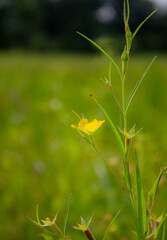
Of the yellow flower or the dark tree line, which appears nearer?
the yellow flower

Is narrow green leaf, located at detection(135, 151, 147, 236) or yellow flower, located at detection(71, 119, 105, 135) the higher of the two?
yellow flower, located at detection(71, 119, 105, 135)

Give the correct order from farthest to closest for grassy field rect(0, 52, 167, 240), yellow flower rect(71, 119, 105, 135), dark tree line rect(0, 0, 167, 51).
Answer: dark tree line rect(0, 0, 167, 51) → grassy field rect(0, 52, 167, 240) → yellow flower rect(71, 119, 105, 135)

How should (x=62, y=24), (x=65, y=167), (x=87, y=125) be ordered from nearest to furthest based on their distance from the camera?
(x=87, y=125), (x=65, y=167), (x=62, y=24)

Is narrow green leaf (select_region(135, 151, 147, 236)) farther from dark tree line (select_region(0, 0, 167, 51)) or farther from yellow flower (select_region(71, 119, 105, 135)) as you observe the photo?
dark tree line (select_region(0, 0, 167, 51))

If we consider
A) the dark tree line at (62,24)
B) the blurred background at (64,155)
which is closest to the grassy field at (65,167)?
the blurred background at (64,155)

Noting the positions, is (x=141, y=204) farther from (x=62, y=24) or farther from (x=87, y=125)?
(x=62, y=24)

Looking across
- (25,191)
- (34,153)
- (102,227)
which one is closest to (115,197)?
(102,227)

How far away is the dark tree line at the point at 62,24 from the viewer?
74.7ft

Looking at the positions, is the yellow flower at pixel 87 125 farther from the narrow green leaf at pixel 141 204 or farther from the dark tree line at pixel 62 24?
the dark tree line at pixel 62 24

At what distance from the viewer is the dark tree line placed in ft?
74.7

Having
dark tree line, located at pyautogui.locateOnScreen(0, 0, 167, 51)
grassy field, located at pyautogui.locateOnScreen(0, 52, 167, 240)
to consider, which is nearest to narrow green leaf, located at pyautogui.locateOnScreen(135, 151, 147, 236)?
grassy field, located at pyautogui.locateOnScreen(0, 52, 167, 240)

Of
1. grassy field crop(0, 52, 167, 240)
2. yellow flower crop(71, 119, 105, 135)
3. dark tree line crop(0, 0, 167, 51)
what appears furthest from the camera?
dark tree line crop(0, 0, 167, 51)

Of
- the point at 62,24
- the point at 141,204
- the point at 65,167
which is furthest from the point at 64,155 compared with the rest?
the point at 62,24

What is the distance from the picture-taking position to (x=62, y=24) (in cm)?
2694
